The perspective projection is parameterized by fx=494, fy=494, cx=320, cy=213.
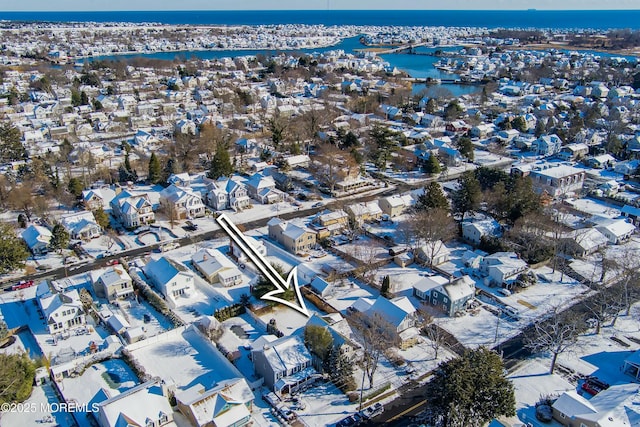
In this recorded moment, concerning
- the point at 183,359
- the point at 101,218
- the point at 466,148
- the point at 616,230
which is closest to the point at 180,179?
the point at 101,218

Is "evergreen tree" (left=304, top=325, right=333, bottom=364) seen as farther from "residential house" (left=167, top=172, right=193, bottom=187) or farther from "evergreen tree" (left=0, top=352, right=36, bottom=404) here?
"residential house" (left=167, top=172, right=193, bottom=187)

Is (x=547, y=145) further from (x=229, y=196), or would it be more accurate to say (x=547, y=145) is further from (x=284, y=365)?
(x=284, y=365)

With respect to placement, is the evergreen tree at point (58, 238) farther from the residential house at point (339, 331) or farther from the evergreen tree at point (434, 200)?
the evergreen tree at point (434, 200)

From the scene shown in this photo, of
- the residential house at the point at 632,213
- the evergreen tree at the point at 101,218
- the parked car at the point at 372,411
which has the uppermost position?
the evergreen tree at the point at 101,218

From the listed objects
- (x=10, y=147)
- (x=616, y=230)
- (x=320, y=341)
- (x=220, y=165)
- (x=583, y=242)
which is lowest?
(x=616, y=230)

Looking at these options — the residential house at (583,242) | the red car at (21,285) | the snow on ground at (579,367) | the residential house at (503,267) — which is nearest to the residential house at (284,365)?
the snow on ground at (579,367)
